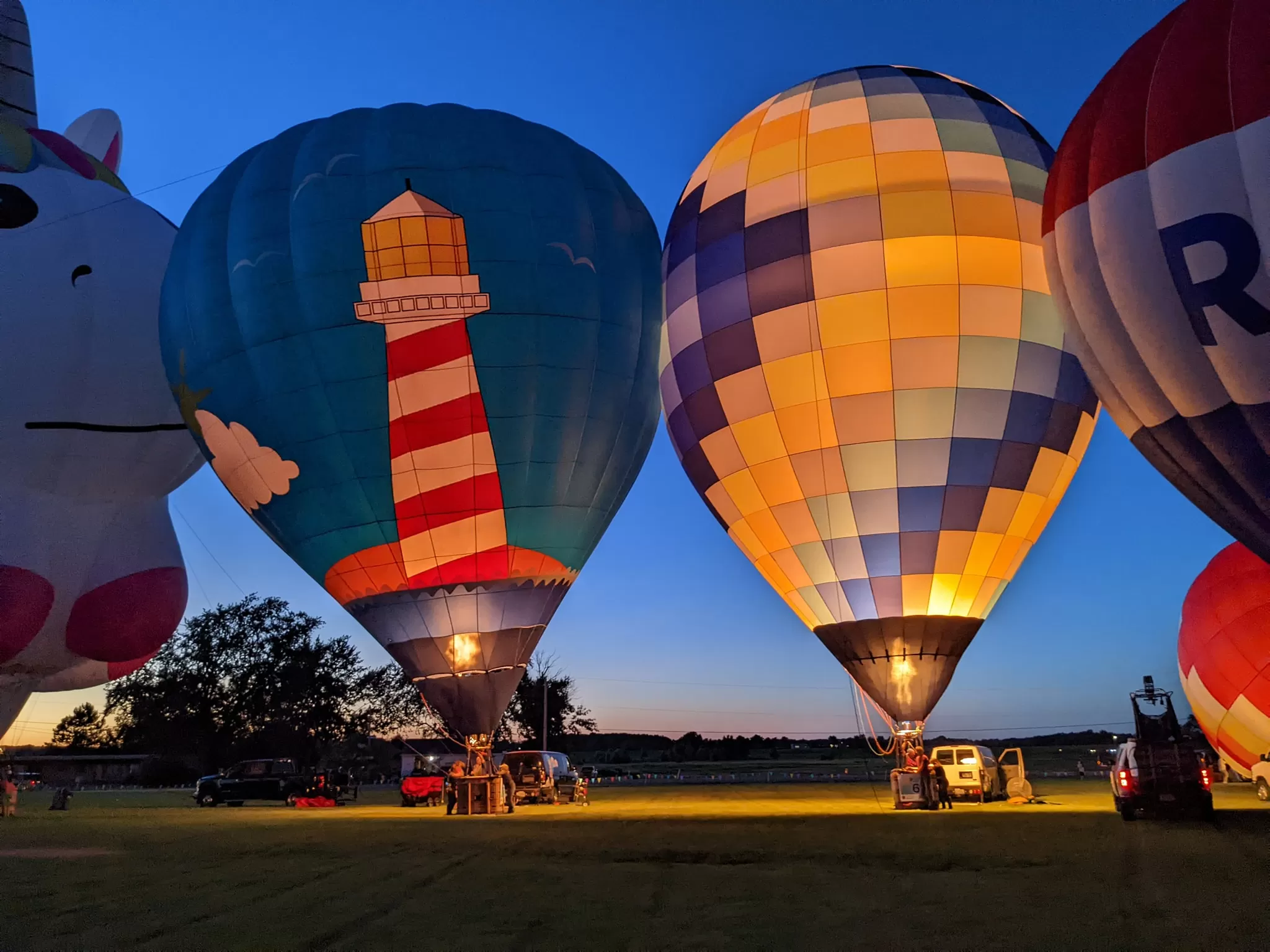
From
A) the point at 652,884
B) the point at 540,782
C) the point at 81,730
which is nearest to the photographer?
the point at 652,884

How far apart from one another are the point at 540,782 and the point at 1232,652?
1262cm

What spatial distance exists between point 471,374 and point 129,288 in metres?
6.99

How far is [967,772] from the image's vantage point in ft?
60.8

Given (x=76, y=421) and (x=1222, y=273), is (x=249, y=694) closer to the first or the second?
(x=76, y=421)

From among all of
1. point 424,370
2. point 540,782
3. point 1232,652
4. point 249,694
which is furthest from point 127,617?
point 249,694

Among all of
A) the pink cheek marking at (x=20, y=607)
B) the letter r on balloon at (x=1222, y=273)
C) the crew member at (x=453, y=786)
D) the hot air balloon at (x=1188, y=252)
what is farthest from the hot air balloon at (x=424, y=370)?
the letter r on balloon at (x=1222, y=273)

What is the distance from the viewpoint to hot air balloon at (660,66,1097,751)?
15328mm

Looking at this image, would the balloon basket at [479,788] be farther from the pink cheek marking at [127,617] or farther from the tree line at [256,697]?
the tree line at [256,697]

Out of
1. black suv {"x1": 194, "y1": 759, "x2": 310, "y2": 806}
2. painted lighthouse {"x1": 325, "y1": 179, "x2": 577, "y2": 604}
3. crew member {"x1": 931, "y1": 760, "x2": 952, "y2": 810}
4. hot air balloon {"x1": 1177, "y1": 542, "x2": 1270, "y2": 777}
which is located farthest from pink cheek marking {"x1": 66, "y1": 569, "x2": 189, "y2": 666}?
hot air balloon {"x1": 1177, "y1": 542, "x2": 1270, "y2": 777}

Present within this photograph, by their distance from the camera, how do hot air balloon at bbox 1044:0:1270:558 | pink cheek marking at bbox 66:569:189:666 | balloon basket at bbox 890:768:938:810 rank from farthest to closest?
1. pink cheek marking at bbox 66:569:189:666
2. balloon basket at bbox 890:768:938:810
3. hot air balloon at bbox 1044:0:1270:558

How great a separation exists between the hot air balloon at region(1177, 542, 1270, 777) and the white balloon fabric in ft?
59.5

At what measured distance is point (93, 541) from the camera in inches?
697

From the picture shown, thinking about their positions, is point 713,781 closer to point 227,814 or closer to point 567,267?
point 227,814

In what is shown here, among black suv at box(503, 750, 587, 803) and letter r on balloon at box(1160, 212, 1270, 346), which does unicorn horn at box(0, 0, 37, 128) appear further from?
letter r on balloon at box(1160, 212, 1270, 346)
